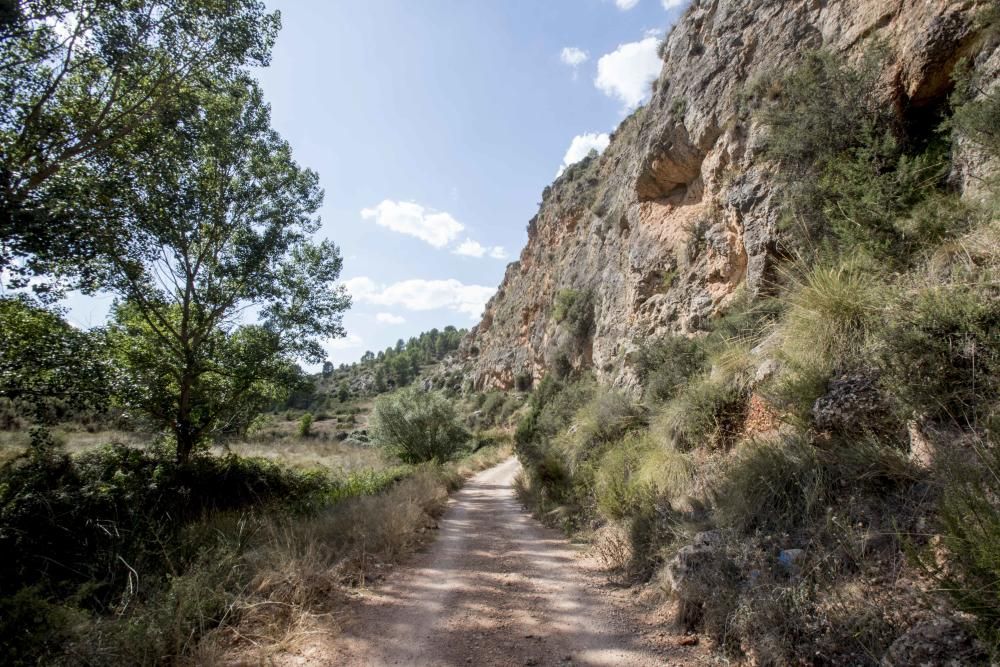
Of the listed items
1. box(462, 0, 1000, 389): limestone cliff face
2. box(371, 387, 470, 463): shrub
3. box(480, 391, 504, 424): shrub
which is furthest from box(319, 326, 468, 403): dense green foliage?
box(462, 0, 1000, 389): limestone cliff face

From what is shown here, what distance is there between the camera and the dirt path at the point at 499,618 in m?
3.48

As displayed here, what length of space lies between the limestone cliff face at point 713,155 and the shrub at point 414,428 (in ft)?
25.3

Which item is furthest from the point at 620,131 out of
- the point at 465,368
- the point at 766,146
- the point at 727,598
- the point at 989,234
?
the point at 465,368

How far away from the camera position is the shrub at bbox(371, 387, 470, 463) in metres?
20.6

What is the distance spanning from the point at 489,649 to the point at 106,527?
6.05 metres

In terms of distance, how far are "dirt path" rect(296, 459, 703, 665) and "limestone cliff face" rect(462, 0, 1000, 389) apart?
695 cm

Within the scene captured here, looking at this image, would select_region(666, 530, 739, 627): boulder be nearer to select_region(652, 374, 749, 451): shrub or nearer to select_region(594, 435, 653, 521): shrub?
select_region(594, 435, 653, 521): shrub

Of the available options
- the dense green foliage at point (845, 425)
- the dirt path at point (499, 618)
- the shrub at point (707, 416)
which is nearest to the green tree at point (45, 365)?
the dirt path at point (499, 618)

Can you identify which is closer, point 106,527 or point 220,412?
point 106,527

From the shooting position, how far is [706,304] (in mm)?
11742

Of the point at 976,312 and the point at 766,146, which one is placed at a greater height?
the point at 766,146

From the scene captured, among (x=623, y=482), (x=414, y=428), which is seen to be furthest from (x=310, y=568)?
(x=414, y=428)

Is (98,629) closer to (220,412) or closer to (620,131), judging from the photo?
(220,412)

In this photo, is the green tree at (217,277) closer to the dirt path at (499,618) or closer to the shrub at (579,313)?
the dirt path at (499,618)
